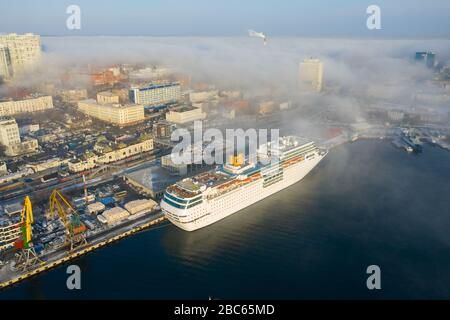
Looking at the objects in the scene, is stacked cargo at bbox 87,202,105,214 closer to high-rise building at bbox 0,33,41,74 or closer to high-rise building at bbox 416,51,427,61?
high-rise building at bbox 0,33,41,74

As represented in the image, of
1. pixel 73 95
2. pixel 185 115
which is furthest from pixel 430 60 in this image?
pixel 73 95

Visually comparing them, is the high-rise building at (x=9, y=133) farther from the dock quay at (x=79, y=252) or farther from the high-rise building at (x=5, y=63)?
the high-rise building at (x=5, y=63)

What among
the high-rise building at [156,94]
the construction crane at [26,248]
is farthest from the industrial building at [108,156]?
the high-rise building at [156,94]

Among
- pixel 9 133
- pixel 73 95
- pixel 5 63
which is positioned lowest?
pixel 9 133

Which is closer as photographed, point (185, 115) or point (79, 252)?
point (79, 252)

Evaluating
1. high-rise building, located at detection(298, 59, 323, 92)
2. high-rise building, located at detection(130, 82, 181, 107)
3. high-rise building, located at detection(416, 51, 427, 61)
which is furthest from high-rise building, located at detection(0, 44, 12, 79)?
high-rise building, located at detection(416, 51, 427, 61)

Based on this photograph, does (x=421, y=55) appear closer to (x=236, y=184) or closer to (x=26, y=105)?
(x=236, y=184)

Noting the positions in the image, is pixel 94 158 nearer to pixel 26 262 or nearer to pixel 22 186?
pixel 22 186
